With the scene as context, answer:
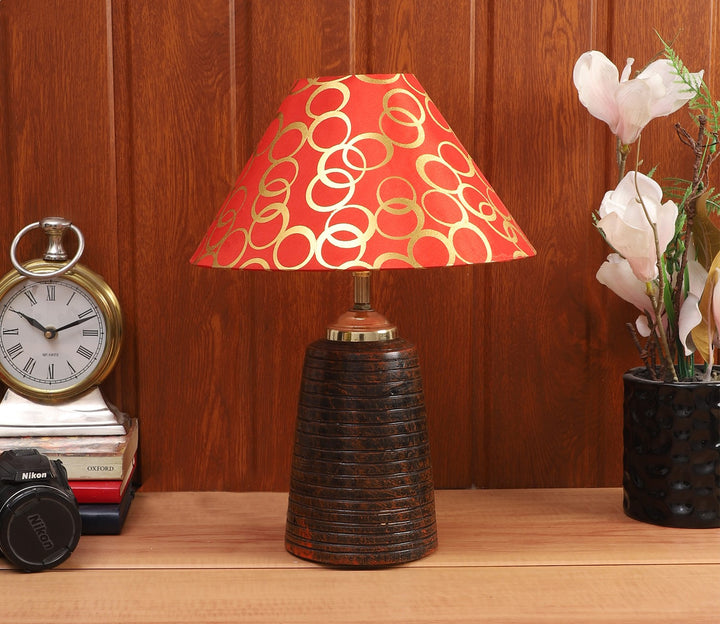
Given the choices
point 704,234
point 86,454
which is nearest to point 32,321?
point 86,454

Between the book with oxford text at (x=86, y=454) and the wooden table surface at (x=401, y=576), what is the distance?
7 cm

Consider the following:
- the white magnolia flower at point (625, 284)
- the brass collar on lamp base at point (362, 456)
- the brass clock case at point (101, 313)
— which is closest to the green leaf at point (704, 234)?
the white magnolia flower at point (625, 284)

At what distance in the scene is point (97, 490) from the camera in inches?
41.3

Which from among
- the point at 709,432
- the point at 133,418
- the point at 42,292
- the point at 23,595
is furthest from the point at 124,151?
the point at 709,432

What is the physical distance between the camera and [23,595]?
0.88m

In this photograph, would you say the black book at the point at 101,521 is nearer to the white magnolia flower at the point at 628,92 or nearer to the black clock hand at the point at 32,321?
the black clock hand at the point at 32,321

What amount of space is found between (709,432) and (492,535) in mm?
279

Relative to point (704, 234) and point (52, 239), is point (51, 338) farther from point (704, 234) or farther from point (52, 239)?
point (704, 234)

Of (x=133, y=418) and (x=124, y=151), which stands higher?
(x=124, y=151)

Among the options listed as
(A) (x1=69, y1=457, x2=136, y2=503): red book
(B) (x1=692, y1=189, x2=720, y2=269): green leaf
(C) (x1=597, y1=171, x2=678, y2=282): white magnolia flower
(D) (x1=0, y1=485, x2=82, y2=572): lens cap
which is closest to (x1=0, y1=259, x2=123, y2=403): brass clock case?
(A) (x1=69, y1=457, x2=136, y2=503): red book

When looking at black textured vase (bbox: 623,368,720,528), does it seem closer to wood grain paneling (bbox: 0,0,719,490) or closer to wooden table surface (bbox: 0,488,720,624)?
wooden table surface (bbox: 0,488,720,624)

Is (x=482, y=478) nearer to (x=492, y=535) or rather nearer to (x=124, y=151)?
(x=492, y=535)

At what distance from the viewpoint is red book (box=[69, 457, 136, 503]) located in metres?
1.05

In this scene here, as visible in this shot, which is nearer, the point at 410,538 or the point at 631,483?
the point at 410,538
